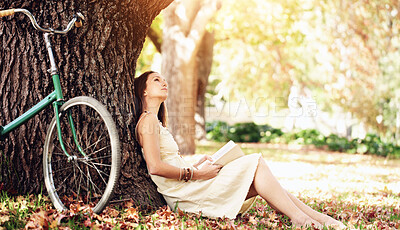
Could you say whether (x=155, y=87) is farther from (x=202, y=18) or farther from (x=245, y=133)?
(x=245, y=133)

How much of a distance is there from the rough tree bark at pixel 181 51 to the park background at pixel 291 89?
0.02 metres

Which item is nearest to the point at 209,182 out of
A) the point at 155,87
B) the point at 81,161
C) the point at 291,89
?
the point at 155,87

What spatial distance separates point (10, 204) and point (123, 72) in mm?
1337

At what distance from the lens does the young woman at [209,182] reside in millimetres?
3100

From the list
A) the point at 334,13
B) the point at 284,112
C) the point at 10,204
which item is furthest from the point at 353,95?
the point at 10,204

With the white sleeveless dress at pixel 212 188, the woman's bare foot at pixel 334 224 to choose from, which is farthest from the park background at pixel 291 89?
the woman's bare foot at pixel 334 224

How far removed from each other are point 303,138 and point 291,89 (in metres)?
8.20

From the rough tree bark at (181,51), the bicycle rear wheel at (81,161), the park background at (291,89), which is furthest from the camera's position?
the rough tree bark at (181,51)

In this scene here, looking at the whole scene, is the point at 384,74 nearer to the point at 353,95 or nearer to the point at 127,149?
the point at 353,95

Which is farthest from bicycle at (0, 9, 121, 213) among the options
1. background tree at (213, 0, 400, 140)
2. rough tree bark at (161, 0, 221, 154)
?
background tree at (213, 0, 400, 140)

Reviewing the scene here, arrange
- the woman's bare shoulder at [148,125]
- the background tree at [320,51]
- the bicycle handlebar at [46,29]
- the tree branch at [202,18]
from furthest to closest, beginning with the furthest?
the background tree at [320,51] < the tree branch at [202,18] < the woman's bare shoulder at [148,125] < the bicycle handlebar at [46,29]

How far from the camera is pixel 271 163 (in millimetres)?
9055

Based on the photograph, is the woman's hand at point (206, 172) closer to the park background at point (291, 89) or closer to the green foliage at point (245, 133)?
the park background at point (291, 89)

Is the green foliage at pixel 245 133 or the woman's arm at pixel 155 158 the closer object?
the woman's arm at pixel 155 158
